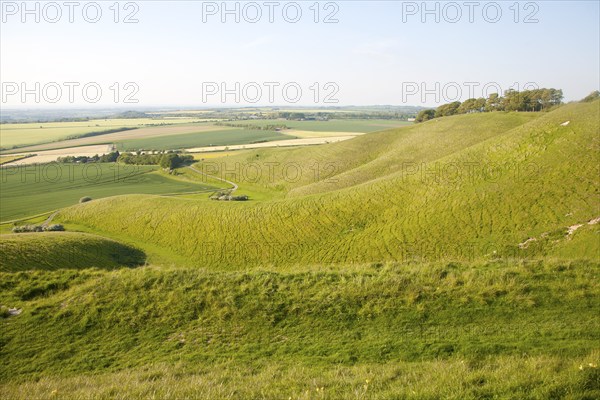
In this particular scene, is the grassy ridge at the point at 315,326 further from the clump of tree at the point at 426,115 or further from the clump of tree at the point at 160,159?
the clump of tree at the point at 426,115

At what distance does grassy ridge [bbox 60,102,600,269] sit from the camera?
29.4 m

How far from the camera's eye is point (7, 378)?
12.0 meters

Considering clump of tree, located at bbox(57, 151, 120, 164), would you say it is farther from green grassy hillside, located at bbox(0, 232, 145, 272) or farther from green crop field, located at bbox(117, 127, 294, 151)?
green grassy hillside, located at bbox(0, 232, 145, 272)

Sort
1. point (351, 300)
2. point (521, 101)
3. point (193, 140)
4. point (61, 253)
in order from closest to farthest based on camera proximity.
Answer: point (351, 300)
point (61, 253)
point (521, 101)
point (193, 140)

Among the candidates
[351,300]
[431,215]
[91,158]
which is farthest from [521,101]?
[91,158]

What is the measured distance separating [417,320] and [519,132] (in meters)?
43.8

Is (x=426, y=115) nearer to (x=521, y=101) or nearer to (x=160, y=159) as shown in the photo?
(x=521, y=101)

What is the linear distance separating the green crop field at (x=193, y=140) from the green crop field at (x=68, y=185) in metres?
37.3

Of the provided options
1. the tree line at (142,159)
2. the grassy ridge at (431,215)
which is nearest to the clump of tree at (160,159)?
the tree line at (142,159)

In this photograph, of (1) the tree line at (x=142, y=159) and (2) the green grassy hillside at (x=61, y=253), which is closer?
(2) the green grassy hillside at (x=61, y=253)

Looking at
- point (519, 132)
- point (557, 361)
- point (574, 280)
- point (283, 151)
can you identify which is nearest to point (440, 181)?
point (519, 132)

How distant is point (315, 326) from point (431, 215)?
25.1 metres

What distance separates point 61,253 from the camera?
29656mm

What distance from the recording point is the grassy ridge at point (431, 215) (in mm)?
29422
